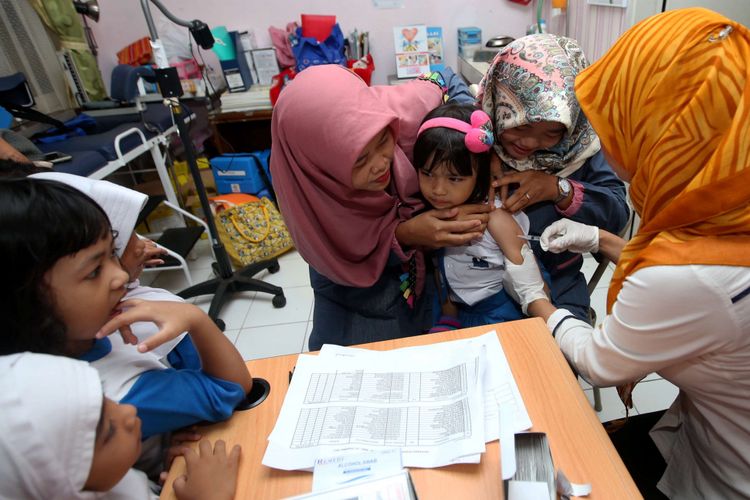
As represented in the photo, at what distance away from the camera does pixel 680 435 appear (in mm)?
959

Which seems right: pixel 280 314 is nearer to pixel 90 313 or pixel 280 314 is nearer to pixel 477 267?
pixel 477 267

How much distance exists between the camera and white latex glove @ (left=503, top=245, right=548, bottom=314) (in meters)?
1.20

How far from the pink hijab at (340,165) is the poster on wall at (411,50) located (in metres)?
2.28

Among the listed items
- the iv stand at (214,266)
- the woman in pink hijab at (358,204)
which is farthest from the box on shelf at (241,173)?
the woman in pink hijab at (358,204)

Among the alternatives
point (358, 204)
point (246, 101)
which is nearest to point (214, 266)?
point (246, 101)

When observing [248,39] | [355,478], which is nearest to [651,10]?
[355,478]

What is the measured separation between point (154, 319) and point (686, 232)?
3.08 feet

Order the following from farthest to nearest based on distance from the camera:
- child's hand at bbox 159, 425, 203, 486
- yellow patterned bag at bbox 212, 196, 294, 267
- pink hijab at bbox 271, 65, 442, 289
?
1. yellow patterned bag at bbox 212, 196, 294, 267
2. pink hijab at bbox 271, 65, 442, 289
3. child's hand at bbox 159, 425, 203, 486

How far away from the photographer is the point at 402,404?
799mm

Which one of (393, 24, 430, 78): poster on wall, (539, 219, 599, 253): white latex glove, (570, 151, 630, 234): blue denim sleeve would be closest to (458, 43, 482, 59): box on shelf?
(393, 24, 430, 78): poster on wall

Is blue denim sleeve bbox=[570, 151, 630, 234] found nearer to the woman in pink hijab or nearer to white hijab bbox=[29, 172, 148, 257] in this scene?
the woman in pink hijab

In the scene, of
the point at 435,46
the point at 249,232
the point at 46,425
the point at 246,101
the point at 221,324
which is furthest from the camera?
the point at 435,46

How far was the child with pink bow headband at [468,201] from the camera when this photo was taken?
1.19 m

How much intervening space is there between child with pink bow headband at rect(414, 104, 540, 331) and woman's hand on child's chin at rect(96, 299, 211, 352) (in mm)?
754
